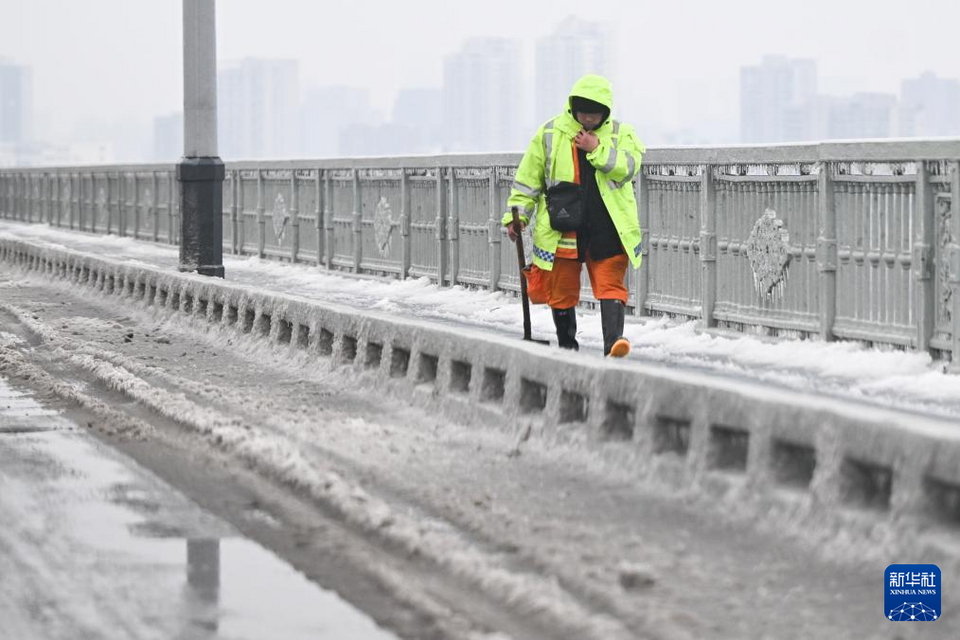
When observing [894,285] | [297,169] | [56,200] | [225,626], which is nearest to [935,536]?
[225,626]

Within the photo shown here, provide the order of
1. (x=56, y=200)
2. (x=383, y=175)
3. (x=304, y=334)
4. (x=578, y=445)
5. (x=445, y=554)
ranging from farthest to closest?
1. (x=56, y=200)
2. (x=383, y=175)
3. (x=304, y=334)
4. (x=578, y=445)
5. (x=445, y=554)

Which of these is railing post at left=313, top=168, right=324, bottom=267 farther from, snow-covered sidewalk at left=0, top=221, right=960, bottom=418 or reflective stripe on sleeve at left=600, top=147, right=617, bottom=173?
reflective stripe on sleeve at left=600, top=147, right=617, bottom=173

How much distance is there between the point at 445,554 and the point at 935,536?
168cm

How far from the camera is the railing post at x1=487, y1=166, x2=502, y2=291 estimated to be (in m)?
20.7

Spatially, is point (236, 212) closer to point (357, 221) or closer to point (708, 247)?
point (357, 221)

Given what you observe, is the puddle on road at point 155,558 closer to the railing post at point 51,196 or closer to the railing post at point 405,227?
the railing post at point 405,227

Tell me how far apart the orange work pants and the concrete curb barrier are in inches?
34.9

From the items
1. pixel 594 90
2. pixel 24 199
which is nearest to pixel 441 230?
pixel 594 90

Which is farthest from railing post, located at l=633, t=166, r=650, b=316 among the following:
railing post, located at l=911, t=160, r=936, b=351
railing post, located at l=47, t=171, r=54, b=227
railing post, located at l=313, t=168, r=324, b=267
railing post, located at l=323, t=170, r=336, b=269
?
railing post, located at l=47, t=171, r=54, b=227

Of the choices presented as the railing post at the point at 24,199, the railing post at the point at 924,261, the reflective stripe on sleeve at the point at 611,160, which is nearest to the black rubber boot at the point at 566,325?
the reflective stripe on sleeve at the point at 611,160

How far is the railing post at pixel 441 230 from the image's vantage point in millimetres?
22383

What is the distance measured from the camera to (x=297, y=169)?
29047 millimetres

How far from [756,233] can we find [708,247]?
0.75 metres

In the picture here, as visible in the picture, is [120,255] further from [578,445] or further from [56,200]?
[578,445]
